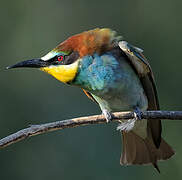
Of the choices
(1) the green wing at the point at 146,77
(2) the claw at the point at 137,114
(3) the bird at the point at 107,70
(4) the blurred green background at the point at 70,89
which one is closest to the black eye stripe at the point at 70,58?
(3) the bird at the point at 107,70

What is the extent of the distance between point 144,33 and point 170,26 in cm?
46

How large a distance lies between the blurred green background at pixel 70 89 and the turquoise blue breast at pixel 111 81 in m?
1.19

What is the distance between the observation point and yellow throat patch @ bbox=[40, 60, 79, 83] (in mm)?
2869

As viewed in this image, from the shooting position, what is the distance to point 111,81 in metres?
3.00

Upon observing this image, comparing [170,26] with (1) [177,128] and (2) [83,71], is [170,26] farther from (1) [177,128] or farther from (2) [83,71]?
(2) [83,71]

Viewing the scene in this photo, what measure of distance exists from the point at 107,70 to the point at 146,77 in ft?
1.41

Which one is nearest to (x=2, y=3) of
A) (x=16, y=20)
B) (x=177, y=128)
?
(x=16, y=20)

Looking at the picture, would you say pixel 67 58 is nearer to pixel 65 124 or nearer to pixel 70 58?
pixel 70 58

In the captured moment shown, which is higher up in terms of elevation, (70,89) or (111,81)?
(111,81)

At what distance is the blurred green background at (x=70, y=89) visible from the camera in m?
4.34

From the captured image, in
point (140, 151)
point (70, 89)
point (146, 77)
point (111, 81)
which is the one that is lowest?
point (140, 151)

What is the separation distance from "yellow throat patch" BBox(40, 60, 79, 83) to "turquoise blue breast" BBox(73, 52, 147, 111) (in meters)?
0.03

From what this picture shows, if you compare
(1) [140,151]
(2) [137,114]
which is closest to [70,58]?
(2) [137,114]

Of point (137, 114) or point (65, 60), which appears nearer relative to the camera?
point (65, 60)
